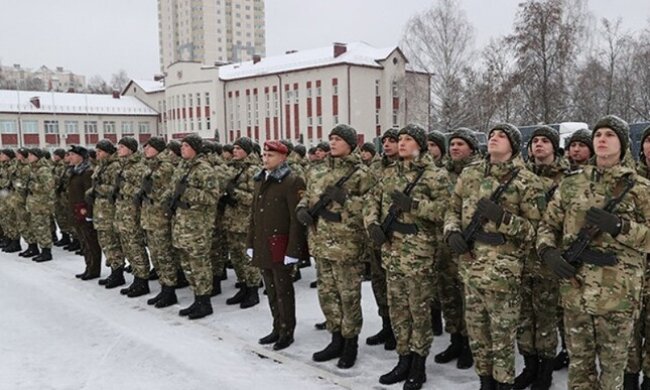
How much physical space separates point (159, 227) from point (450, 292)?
12.1 feet

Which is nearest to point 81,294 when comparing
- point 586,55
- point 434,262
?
point 434,262

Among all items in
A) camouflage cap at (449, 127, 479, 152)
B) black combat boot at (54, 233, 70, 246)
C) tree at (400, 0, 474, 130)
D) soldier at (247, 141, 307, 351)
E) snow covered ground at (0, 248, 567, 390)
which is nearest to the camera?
Result: snow covered ground at (0, 248, 567, 390)

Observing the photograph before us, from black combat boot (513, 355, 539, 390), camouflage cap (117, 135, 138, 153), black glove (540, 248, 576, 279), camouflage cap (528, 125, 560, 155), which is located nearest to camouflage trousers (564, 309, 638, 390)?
black glove (540, 248, 576, 279)

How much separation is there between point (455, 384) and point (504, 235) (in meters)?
1.41

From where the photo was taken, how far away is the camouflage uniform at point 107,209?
8039 millimetres

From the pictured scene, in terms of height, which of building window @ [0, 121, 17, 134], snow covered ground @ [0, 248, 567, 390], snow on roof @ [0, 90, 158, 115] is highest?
snow on roof @ [0, 90, 158, 115]

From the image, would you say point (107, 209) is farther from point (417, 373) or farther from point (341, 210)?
point (417, 373)

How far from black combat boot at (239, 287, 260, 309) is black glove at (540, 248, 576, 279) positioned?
168 inches

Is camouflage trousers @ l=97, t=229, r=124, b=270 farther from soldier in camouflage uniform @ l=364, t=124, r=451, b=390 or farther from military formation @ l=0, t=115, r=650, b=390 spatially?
soldier in camouflage uniform @ l=364, t=124, r=451, b=390

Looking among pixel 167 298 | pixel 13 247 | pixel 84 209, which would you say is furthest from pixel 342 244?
pixel 13 247

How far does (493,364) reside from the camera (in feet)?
13.2

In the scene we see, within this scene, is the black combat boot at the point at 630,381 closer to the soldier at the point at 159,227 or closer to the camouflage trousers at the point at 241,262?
the camouflage trousers at the point at 241,262

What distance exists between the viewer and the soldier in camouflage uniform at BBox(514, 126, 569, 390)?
4.43 m

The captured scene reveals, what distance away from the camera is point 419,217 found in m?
4.49
